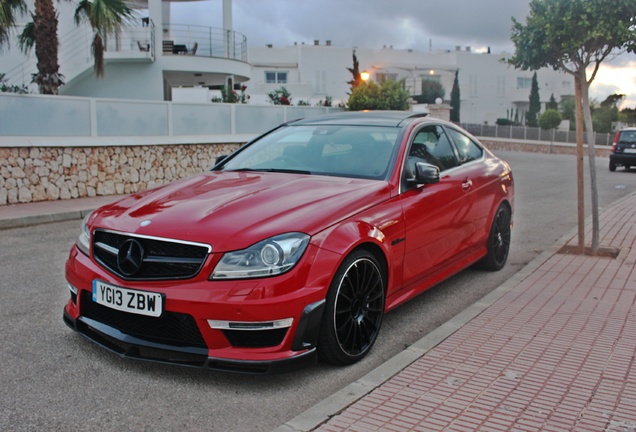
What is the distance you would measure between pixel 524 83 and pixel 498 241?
7095 cm

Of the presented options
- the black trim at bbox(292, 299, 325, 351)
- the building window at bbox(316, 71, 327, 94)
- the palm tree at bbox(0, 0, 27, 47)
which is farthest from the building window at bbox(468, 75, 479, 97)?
the black trim at bbox(292, 299, 325, 351)

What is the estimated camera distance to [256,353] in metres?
3.62

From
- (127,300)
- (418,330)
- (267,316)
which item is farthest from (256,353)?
(418,330)

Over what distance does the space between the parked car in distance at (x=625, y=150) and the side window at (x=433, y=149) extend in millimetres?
20584

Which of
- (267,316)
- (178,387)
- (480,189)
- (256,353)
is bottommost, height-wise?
(178,387)

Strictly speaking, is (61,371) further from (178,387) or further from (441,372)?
(441,372)

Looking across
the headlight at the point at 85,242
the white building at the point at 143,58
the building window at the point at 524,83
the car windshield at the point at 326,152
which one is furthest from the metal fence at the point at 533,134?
the headlight at the point at 85,242

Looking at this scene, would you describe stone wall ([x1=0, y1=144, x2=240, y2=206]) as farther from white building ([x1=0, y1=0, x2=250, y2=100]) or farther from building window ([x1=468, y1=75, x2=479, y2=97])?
building window ([x1=468, y1=75, x2=479, y2=97])

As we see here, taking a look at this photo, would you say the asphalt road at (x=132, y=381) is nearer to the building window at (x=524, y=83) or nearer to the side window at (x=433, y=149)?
the side window at (x=433, y=149)

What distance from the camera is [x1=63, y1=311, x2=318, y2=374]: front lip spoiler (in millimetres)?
3584

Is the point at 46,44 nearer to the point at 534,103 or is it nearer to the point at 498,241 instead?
the point at 498,241

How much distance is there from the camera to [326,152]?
5.19 m

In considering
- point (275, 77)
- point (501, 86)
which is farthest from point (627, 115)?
point (275, 77)

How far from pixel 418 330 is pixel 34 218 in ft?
25.8
